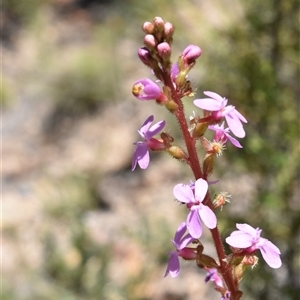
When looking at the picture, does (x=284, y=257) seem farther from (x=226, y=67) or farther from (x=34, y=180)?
(x=34, y=180)

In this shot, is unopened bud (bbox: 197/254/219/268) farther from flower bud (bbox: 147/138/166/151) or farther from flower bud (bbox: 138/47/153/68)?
flower bud (bbox: 138/47/153/68)

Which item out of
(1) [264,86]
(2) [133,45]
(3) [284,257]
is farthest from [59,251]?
(2) [133,45]

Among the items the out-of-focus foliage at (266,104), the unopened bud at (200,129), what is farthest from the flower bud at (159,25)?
the out-of-focus foliage at (266,104)

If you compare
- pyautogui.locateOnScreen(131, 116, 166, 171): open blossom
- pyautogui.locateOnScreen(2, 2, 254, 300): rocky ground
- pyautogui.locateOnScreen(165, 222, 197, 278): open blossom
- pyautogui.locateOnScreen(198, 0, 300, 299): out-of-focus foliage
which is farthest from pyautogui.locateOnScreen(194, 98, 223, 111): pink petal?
pyautogui.locateOnScreen(2, 2, 254, 300): rocky ground

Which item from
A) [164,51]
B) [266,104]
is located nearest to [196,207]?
[164,51]

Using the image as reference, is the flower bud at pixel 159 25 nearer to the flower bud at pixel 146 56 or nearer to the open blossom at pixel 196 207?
the flower bud at pixel 146 56

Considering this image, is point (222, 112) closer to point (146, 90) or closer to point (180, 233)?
point (146, 90)
